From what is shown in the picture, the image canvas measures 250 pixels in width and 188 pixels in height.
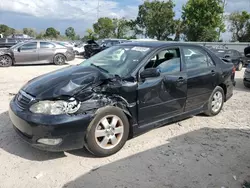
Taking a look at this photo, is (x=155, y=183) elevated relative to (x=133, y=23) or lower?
lower

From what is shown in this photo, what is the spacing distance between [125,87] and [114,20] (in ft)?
141

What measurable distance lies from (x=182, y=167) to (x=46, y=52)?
12.2 m

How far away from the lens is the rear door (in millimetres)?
13977

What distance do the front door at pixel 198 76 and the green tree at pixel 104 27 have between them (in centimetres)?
4032

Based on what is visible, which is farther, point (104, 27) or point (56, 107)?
point (104, 27)

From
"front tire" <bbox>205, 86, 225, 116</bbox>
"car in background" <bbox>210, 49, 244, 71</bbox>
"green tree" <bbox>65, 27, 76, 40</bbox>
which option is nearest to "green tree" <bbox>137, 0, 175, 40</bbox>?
"car in background" <bbox>210, 49, 244, 71</bbox>

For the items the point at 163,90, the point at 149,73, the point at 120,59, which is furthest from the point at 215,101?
the point at 120,59

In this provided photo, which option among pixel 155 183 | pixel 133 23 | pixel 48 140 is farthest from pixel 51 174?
pixel 133 23

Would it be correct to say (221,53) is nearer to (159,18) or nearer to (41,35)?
(159,18)

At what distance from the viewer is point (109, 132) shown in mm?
3688

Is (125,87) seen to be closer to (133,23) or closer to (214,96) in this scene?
(214,96)

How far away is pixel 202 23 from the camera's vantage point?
31844mm

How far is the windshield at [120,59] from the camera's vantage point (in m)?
4.10

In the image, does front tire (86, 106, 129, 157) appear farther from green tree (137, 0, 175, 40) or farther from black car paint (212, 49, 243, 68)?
green tree (137, 0, 175, 40)
